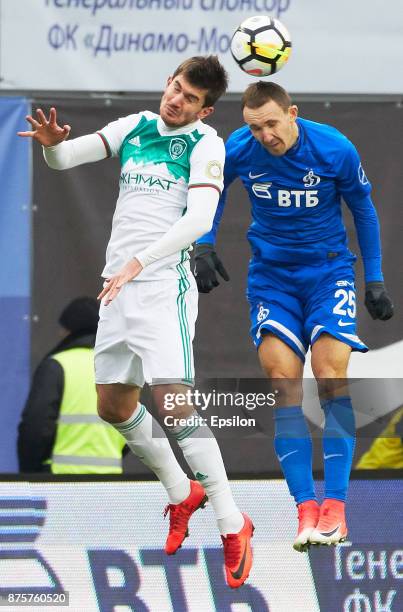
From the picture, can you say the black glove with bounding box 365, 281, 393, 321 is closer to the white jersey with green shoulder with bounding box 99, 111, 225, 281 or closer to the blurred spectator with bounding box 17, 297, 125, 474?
the white jersey with green shoulder with bounding box 99, 111, 225, 281

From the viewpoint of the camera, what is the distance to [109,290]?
244 inches

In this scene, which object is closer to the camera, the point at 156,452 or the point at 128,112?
the point at 156,452

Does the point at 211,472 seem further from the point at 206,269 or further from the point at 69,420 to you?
the point at 69,420

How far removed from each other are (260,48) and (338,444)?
172 cm

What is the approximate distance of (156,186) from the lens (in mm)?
6570

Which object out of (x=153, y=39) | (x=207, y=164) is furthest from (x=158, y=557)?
(x=153, y=39)

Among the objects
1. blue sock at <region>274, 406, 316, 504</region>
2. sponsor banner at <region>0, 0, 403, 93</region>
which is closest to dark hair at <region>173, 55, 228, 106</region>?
blue sock at <region>274, 406, 316, 504</region>

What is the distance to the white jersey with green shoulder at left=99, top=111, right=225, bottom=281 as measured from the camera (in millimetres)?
6547

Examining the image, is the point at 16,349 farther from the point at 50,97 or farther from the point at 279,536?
the point at 279,536

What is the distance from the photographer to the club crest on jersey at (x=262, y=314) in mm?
6832

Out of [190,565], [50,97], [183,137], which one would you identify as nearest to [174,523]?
[190,565]

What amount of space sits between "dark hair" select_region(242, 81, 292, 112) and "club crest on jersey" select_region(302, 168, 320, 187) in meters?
0.30

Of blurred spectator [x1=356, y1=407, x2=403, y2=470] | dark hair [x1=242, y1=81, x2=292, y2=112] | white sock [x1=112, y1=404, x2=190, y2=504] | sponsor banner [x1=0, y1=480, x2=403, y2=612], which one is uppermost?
dark hair [x1=242, y1=81, x2=292, y2=112]

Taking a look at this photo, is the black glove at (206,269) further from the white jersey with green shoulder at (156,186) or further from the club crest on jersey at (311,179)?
the club crest on jersey at (311,179)
